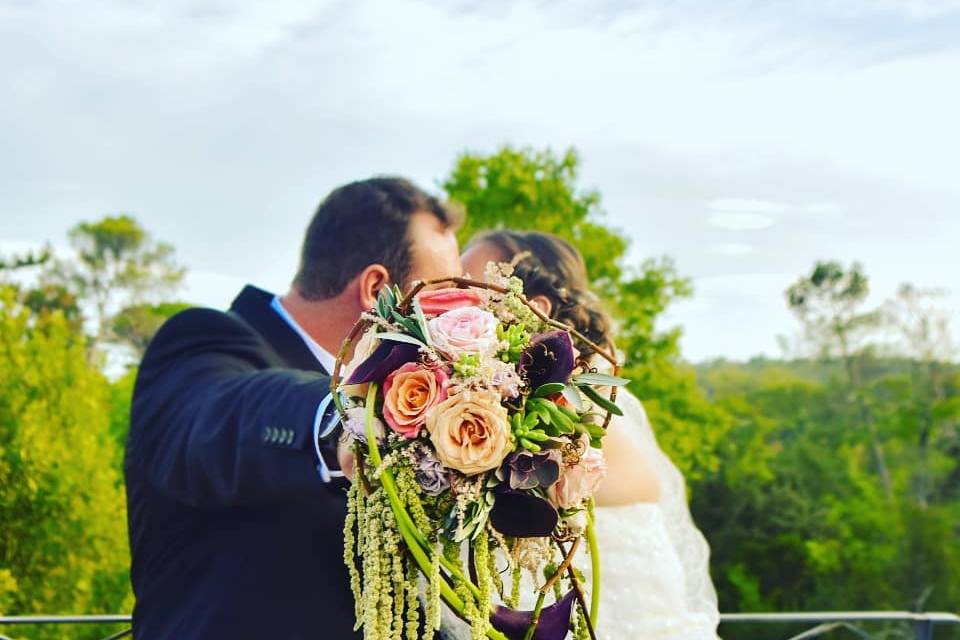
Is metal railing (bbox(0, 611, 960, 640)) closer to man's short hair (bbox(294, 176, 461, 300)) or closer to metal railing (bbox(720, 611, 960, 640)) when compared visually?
metal railing (bbox(720, 611, 960, 640))

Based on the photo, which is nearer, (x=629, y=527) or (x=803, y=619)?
(x=629, y=527)

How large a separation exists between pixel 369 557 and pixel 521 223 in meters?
19.6

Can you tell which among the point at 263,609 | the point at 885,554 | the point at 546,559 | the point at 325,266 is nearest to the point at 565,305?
the point at 325,266

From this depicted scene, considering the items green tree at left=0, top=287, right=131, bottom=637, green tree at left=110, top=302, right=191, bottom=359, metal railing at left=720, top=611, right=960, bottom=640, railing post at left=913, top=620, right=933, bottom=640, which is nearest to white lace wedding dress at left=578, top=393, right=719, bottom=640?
metal railing at left=720, top=611, right=960, bottom=640

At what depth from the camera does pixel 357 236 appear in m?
2.84

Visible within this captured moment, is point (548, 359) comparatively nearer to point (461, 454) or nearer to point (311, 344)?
point (461, 454)

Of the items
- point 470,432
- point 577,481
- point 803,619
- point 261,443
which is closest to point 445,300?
point 470,432

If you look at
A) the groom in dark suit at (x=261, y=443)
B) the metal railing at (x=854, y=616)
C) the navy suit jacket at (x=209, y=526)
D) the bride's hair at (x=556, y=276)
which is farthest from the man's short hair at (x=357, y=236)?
the metal railing at (x=854, y=616)

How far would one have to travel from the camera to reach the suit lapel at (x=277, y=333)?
2734mm

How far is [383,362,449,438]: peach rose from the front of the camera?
Result: 1481 mm

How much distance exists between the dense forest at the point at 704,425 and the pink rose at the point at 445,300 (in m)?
5.17

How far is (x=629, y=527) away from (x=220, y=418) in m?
1.91

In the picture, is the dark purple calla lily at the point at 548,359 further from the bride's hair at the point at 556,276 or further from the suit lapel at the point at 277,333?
the bride's hair at the point at 556,276

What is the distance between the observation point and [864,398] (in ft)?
115
